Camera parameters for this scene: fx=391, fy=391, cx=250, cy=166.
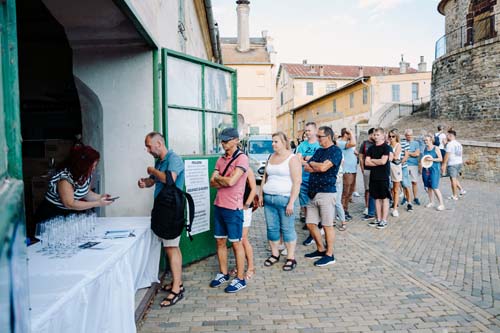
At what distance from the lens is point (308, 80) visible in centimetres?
5141

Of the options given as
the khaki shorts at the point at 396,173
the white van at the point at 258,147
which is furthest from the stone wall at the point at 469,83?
the khaki shorts at the point at 396,173

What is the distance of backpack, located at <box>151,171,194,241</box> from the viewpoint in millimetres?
4160

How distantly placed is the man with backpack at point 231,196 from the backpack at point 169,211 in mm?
566

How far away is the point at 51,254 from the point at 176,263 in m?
1.48

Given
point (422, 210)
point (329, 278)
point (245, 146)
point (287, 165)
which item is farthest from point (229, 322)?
point (245, 146)

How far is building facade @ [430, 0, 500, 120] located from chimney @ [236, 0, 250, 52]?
17.9m

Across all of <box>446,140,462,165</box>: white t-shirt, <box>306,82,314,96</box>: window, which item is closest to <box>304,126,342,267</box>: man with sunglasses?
<box>446,140,462,165</box>: white t-shirt

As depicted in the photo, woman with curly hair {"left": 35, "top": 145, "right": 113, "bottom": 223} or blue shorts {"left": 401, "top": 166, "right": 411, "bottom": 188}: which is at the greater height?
woman with curly hair {"left": 35, "top": 145, "right": 113, "bottom": 223}

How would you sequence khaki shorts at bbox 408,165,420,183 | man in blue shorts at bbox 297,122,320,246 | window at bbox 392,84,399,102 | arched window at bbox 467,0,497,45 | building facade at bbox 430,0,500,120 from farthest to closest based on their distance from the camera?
1. window at bbox 392,84,399,102
2. arched window at bbox 467,0,497,45
3. building facade at bbox 430,0,500,120
4. khaki shorts at bbox 408,165,420,183
5. man in blue shorts at bbox 297,122,320,246

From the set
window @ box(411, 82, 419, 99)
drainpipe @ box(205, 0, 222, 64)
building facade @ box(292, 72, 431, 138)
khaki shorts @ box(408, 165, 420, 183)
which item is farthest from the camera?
window @ box(411, 82, 419, 99)

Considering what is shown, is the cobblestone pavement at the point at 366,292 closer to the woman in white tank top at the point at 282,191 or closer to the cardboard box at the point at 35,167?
the woman in white tank top at the point at 282,191

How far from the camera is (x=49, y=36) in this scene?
6906mm

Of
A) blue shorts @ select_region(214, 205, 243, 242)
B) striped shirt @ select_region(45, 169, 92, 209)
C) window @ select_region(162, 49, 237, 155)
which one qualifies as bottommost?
blue shorts @ select_region(214, 205, 243, 242)

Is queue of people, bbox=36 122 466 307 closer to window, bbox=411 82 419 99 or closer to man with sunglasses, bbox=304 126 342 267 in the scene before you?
man with sunglasses, bbox=304 126 342 267
